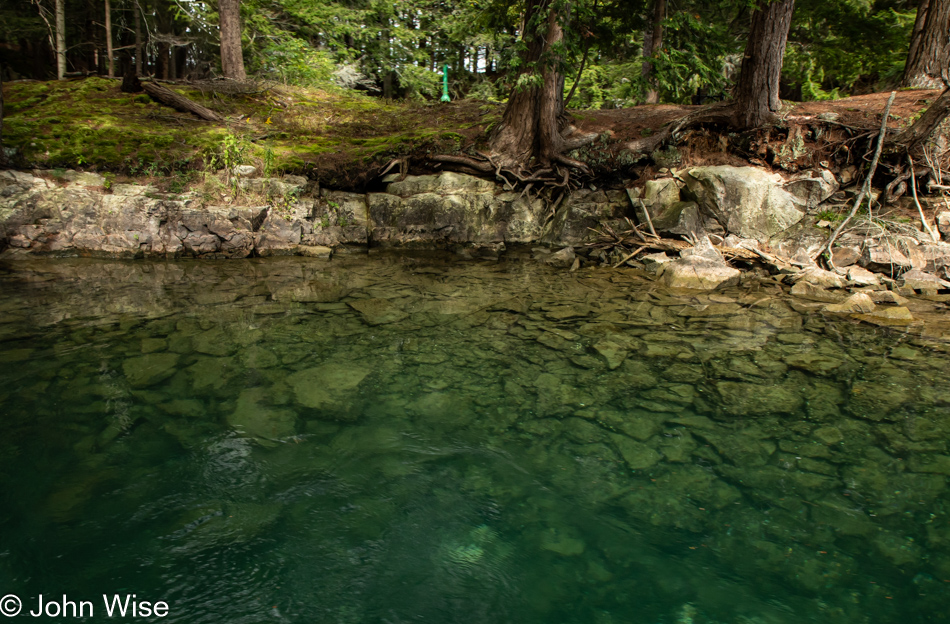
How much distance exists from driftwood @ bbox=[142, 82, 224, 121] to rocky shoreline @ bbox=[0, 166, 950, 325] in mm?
2917

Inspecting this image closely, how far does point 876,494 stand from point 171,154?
1209cm

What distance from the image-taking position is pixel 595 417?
167 inches

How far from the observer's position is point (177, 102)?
12.2 metres

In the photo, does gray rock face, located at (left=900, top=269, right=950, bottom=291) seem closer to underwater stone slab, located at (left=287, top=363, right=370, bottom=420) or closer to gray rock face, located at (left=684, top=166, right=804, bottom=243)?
gray rock face, located at (left=684, top=166, right=804, bottom=243)

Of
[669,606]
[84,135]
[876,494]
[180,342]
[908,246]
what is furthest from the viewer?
[84,135]

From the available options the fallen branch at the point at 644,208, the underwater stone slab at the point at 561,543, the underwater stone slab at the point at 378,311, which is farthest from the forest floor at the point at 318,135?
the underwater stone slab at the point at 561,543

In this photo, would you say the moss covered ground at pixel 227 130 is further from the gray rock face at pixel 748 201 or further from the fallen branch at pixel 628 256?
the gray rock face at pixel 748 201

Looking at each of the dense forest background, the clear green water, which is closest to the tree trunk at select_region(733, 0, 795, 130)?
the dense forest background

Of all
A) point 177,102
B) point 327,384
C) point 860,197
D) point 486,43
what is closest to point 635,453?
point 327,384

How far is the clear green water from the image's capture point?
2633 mm

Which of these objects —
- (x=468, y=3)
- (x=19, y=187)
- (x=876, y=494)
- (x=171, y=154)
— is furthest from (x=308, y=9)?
(x=876, y=494)

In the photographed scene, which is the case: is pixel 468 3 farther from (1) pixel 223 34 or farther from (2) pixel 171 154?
(2) pixel 171 154

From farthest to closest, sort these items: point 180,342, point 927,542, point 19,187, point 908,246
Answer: point 19,187, point 908,246, point 180,342, point 927,542

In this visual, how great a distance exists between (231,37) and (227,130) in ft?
12.8
